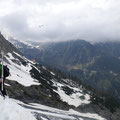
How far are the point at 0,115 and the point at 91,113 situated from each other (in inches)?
4790

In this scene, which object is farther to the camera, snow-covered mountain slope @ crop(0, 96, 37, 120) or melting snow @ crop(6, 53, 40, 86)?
melting snow @ crop(6, 53, 40, 86)

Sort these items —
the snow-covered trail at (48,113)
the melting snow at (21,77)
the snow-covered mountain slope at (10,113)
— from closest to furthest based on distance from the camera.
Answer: the snow-covered mountain slope at (10,113) < the snow-covered trail at (48,113) < the melting snow at (21,77)

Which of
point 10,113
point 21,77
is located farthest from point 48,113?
point 21,77

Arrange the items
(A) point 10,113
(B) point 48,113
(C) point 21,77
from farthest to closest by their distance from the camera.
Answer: (C) point 21,77 < (B) point 48,113 < (A) point 10,113

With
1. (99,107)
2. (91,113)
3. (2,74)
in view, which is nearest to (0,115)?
(2,74)

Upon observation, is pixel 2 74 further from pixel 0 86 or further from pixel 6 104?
pixel 6 104

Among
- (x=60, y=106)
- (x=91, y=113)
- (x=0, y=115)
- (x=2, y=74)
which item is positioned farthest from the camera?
(x=91, y=113)

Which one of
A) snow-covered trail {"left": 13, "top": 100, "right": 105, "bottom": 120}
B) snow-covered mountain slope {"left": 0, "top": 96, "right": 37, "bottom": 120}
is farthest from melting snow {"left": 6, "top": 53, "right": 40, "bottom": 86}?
snow-covered mountain slope {"left": 0, "top": 96, "right": 37, "bottom": 120}

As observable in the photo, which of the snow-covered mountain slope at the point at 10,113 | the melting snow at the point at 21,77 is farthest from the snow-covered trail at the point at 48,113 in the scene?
the melting snow at the point at 21,77

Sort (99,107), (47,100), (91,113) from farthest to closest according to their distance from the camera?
(99,107) < (91,113) < (47,100)

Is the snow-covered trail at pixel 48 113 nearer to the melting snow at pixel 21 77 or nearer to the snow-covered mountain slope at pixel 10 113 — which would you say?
the snow-covered mountain slope at pixel 10 113

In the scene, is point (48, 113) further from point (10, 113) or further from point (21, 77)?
point (21, 77)

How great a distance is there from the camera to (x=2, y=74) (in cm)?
1817

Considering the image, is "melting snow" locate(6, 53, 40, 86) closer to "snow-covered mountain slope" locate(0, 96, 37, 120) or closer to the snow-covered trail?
the snow-covered trail
